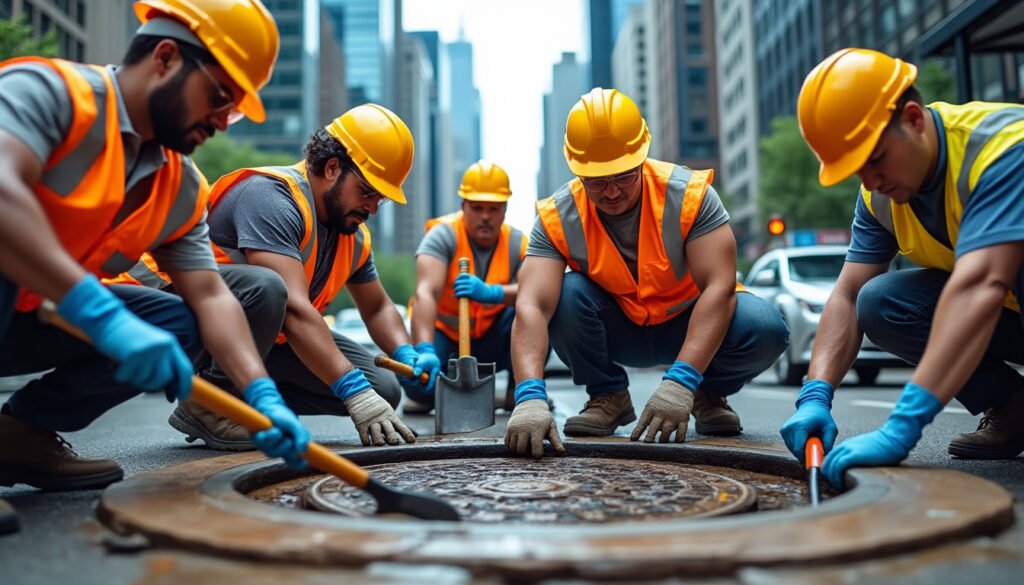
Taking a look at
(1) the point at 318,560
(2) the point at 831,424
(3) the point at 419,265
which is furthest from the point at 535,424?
(3) the point at 419,265

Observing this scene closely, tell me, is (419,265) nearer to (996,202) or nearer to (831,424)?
(831,424)

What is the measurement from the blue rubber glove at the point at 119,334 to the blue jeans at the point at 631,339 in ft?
7.65

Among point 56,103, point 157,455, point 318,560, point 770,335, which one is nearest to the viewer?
point 318,560

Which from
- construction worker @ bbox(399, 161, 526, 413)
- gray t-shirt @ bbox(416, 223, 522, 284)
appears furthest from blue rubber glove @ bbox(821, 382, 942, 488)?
gray t-shirt @ bbox(416, 223, 522, 284)

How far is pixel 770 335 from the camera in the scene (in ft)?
13.5

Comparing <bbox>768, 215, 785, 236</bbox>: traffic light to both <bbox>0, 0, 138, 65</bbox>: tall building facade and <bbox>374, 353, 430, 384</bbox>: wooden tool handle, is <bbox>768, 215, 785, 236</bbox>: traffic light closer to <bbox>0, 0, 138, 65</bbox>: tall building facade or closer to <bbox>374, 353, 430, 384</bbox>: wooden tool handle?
<bbox>374, 353, 430, 384</bbox>: wooden tool handle

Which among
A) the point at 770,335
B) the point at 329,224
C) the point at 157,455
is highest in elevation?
the point at 329,224

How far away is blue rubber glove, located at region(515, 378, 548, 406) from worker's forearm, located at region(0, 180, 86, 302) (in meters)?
1.81

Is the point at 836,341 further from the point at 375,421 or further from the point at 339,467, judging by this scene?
the point at 339,467

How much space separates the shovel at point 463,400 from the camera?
4.26 meters

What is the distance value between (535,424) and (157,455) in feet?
5.62

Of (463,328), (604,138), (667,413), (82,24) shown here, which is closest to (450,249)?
(463,328)

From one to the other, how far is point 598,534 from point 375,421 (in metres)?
1.98

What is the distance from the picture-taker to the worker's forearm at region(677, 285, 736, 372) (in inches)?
144
